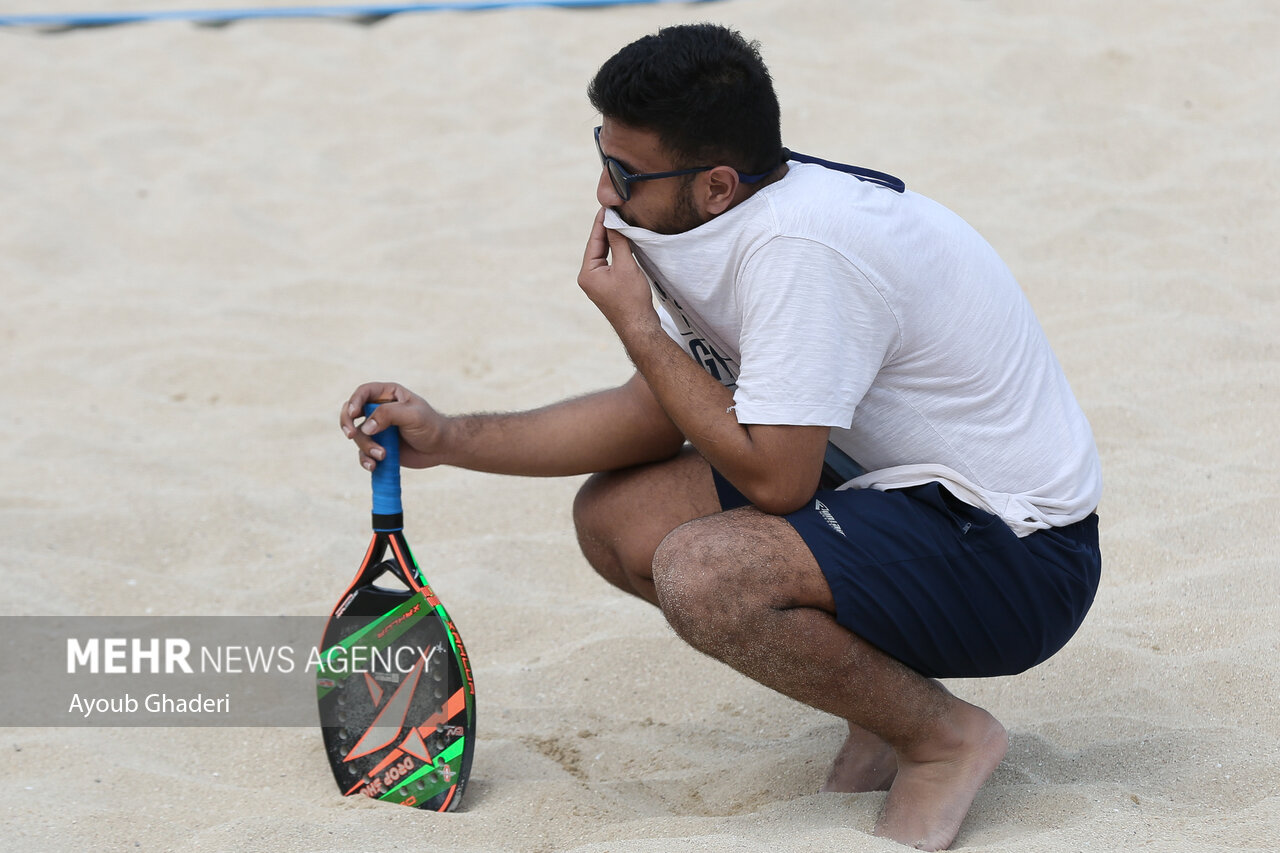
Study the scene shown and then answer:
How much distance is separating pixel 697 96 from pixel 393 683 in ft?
3.29

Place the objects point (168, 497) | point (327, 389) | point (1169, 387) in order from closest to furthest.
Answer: point (168, 497)
point (1169, 387)
point (327, 389)

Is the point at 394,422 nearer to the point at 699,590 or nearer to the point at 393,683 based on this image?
the point at 393,683

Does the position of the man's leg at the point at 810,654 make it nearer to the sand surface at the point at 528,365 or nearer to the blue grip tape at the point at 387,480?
the sand surface at the point at 528,365

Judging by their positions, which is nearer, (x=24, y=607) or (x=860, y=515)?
(x=860, y=515)

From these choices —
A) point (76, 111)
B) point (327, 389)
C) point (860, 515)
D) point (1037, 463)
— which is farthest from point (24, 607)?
point (76, 111)

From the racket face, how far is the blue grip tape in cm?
5

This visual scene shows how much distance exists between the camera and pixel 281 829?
182 centimetres

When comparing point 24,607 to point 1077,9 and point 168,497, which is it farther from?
point 1077,9

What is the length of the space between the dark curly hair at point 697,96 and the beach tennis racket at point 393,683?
25.8 inches

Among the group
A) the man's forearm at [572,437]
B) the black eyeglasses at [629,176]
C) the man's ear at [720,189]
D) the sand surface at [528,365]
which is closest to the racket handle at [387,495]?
the man's forearm at [572,437]

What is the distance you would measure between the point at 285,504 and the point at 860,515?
1.59m

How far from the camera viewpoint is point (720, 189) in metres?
1.82

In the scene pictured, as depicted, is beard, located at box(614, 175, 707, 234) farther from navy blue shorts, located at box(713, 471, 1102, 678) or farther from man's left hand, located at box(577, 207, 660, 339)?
navy blue shorts, located at box(713, 471, 1102, 678)

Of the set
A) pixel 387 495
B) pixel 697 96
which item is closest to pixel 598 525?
pixel 387 495
